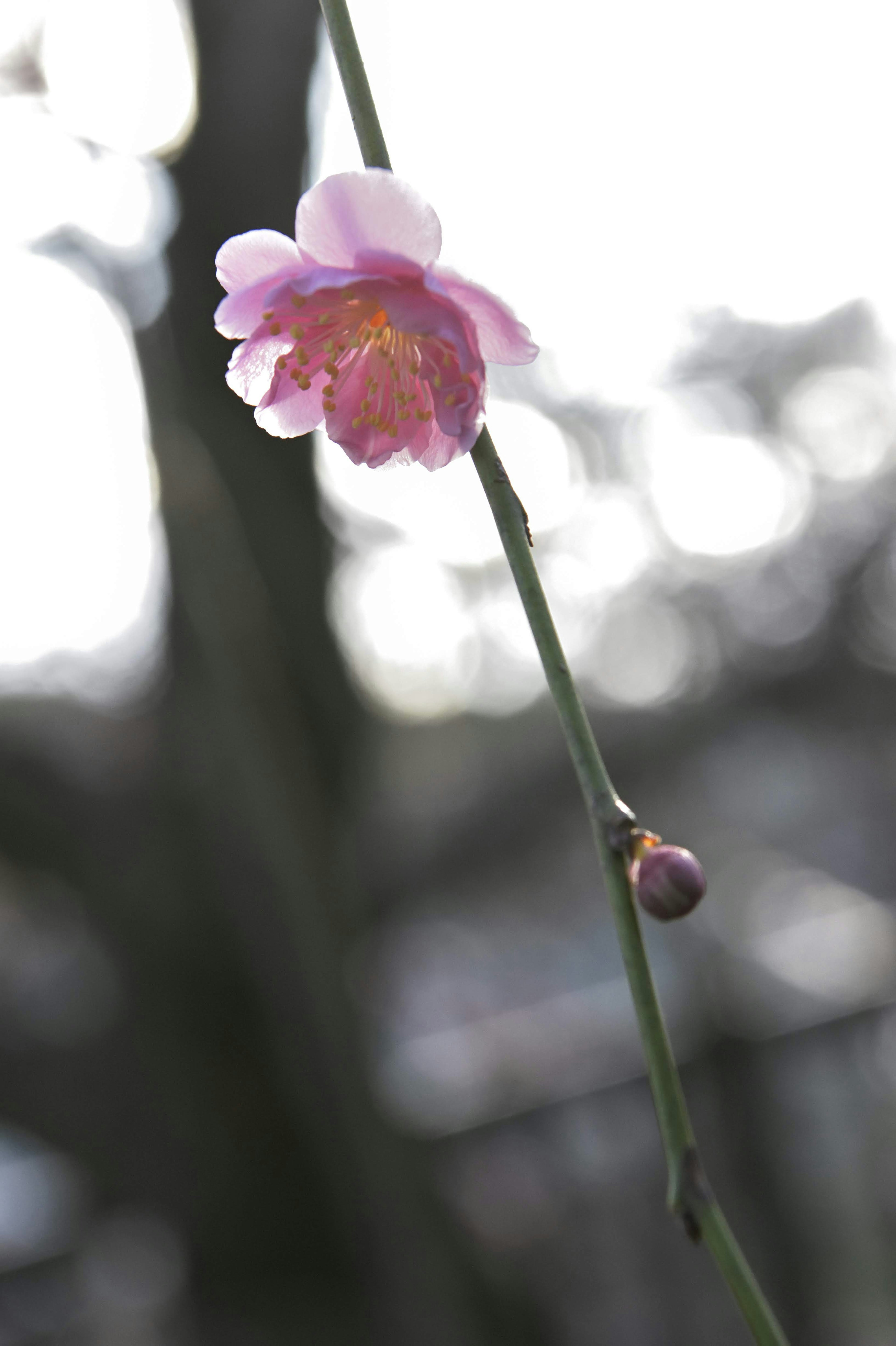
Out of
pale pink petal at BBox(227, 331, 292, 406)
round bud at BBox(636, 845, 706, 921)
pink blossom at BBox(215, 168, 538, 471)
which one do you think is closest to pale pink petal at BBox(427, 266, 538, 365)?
pink blossom at BBox(215, 168, 538, 471)

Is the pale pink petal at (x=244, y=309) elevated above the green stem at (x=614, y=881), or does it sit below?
above

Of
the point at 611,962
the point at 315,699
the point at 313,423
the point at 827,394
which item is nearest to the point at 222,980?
the point at 315,699

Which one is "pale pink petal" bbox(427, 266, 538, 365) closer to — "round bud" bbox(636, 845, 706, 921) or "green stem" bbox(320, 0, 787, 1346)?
"green stem" bbox(320, 0, 787, 1346)

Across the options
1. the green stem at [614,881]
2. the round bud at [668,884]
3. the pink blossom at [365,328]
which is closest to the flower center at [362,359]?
the pink blossom at [365,328]

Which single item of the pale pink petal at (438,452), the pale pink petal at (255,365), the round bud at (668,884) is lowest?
the round bud at (668,884)

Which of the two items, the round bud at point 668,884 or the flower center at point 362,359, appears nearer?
the round bud at point 668,884

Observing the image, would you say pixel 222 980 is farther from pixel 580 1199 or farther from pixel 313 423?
pixel 313 423

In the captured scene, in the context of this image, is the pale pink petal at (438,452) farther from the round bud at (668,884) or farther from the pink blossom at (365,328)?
the round bud at (668,884)

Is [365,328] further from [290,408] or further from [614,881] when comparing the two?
[614,881]
